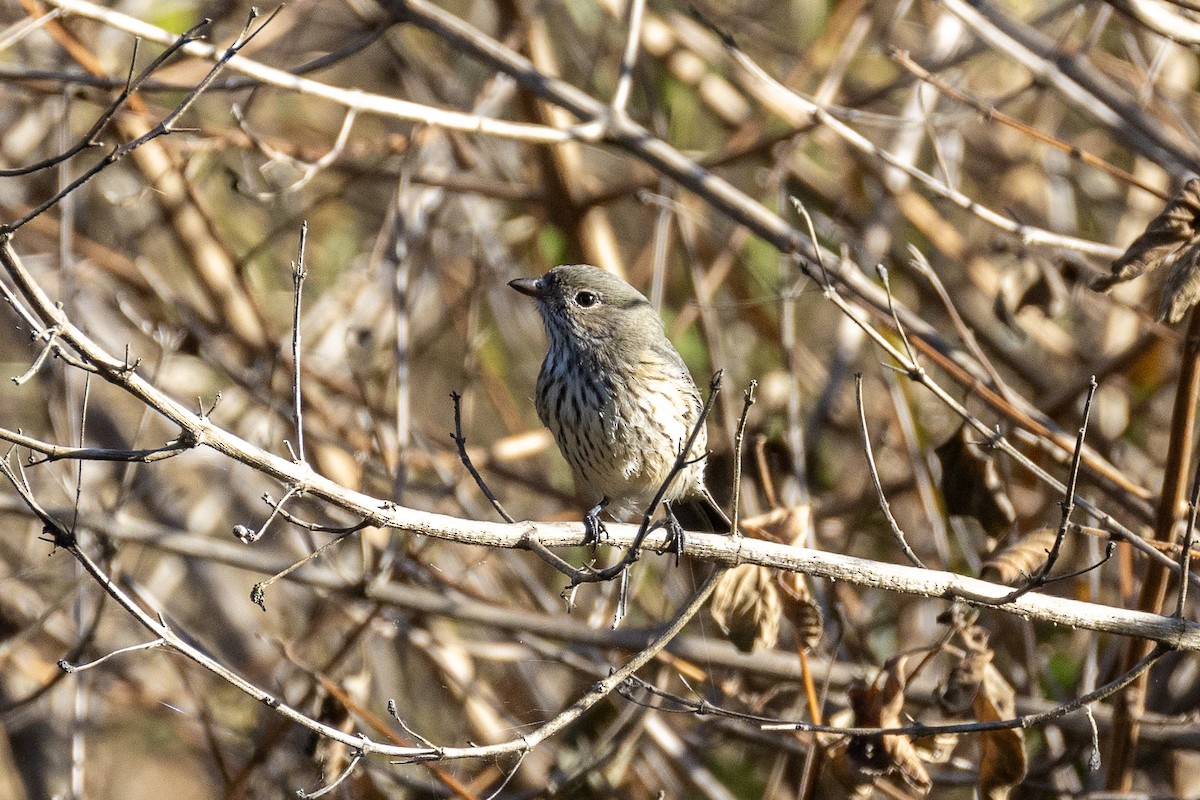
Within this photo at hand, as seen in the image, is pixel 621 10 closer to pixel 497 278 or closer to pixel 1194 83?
pixel 497 278

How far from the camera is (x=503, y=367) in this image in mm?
6824

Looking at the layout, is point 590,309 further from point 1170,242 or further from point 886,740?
point 1170,242

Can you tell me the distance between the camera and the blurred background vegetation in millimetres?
4859

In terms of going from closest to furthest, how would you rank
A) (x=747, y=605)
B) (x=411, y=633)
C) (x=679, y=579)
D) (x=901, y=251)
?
1. (x=747, y=605)
2. (x=411, y=633)
3. (x=679, y=579)
4. (x=901, y=251)

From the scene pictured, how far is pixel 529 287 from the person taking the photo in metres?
4.86

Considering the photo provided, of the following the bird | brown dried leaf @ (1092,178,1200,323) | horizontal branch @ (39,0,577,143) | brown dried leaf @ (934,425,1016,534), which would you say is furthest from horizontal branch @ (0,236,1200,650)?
horizontal branch @ (39,0,577,143)

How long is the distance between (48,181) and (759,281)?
364 cm

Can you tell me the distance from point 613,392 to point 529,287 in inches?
26.8

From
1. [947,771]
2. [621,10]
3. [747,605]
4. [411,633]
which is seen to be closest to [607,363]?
[747,605]

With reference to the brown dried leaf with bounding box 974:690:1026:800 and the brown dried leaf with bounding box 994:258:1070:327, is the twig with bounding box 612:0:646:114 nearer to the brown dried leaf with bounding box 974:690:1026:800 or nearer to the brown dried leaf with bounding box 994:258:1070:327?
the brown dried leaf with bounding box 994:258:1070:327

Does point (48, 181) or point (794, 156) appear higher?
point (794, 156)

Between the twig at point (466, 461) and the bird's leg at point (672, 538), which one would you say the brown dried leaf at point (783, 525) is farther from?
the twig at point (466, 461)

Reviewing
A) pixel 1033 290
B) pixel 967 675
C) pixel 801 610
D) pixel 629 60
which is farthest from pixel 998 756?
pixel 629 60

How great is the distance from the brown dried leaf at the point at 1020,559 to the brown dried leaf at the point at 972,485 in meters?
0.23
